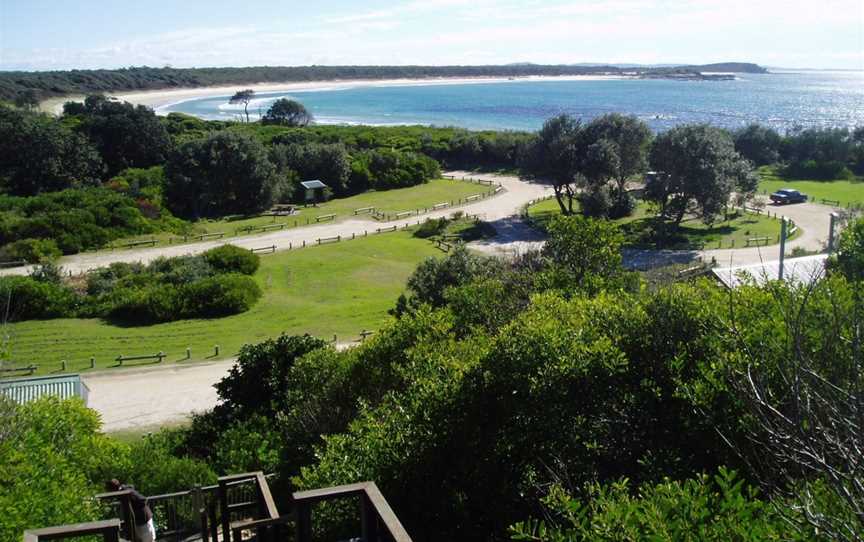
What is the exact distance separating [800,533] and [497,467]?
482cm

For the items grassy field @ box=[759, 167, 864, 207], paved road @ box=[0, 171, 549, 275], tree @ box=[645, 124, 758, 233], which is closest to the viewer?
paved road @ box=[0, 171, 549, 275]

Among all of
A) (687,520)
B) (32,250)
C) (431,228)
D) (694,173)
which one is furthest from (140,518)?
(694,173)

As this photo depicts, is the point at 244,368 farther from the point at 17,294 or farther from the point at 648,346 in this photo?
the point at 17,294

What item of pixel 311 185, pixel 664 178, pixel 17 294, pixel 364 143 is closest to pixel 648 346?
pixel 17 294

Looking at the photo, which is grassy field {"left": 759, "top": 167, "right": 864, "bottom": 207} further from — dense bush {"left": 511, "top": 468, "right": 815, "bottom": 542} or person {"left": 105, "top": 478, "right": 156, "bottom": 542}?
person {"left": 105, "top": 478, "right": 156, "bottom": 542}

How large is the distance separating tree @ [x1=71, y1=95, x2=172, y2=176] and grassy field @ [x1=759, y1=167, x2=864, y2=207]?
58356mm

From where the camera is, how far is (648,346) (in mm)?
10852

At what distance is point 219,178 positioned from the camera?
6072 centimetres

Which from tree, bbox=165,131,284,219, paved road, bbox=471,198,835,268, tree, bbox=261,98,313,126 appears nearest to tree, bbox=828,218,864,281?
paved road, bbox=471,198,835,268

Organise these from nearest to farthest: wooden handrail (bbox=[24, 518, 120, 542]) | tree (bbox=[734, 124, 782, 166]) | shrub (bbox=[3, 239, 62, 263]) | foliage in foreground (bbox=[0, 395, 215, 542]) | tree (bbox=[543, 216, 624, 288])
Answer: wooden handrail (bbox=[24, 518, 120, 542]) → foliage in foreground (bbox=[0, 395, 215, 542]) → tree (bbox=[543, 216, 624, 288]) → shrub (bbox=[3, 239, 62, 263]) → tree (bbox=[734, 124, 782, 166])

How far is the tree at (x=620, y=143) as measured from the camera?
54.2 metres

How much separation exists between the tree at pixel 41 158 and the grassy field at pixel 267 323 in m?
30.8

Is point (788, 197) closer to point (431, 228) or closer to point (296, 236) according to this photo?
point (431, 228)

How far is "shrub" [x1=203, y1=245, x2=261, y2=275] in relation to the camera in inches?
1615
